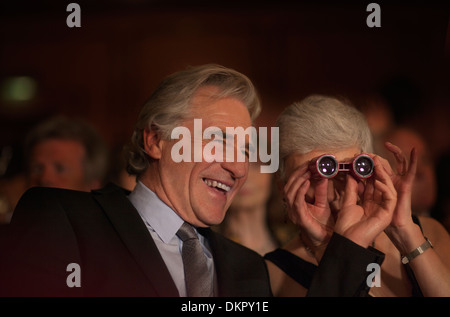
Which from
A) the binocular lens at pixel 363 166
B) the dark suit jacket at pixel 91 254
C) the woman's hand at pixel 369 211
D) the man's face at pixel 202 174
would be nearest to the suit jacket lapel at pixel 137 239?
the dark suit jacket at pixel 91 254

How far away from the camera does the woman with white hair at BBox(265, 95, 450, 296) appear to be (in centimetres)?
147

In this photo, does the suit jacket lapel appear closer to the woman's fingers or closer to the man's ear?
the man's ear

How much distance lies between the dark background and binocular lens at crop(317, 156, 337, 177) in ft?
1.02

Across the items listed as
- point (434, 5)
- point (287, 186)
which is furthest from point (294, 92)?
point (434, 5)

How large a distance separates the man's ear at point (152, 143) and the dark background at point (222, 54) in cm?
17

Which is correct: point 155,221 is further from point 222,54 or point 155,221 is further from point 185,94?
point 222,54

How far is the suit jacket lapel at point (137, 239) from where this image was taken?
54.7 inches

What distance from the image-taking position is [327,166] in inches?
57.9

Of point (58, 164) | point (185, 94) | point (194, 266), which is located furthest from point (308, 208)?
A: point (58, 164)

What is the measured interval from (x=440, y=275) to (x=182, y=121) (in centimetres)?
80

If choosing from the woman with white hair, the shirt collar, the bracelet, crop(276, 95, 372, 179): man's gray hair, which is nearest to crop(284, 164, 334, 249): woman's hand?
the woman with white hair

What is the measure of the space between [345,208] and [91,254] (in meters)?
0.66

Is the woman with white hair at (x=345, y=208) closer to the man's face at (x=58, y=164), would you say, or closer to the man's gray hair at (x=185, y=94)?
the man's gray hair at (x=185, y=94)

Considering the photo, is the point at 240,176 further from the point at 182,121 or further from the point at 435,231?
the point at 435,231
